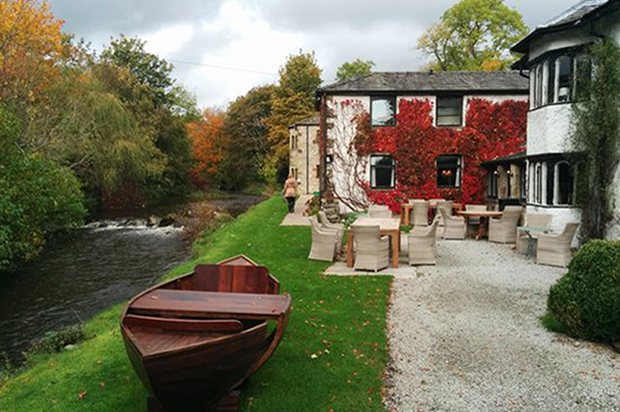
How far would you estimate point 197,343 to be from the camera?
3.98 m

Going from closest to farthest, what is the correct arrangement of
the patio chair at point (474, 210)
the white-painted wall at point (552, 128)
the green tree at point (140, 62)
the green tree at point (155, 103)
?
1. the white-painted wall at point (552, 128)
2. the patio chair at point (474, 210)
3. the green tree at point (155, 103)
4. the green tree at point (140, 62)

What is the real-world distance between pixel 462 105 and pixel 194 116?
47.0m

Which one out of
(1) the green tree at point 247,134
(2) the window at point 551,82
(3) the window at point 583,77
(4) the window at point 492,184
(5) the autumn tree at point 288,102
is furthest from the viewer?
(1) the green tree at point 247,134

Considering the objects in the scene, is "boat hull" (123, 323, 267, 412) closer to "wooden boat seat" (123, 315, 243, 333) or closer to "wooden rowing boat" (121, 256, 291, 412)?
"wooden rowing boat" (121, 256, 291, 412)

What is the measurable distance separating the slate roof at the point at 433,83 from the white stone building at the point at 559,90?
645cm

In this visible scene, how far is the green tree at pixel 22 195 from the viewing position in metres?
12.2

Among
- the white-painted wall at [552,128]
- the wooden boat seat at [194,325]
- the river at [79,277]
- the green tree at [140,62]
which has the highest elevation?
the green tree at [140,62]

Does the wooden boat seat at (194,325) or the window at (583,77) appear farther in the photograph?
the window at (583,77)

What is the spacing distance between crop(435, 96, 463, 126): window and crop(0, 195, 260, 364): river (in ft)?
40.9

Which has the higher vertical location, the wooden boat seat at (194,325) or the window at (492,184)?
the window at (492,184)

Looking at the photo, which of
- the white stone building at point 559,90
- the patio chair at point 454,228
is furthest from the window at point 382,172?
the white stone building at point 559,90

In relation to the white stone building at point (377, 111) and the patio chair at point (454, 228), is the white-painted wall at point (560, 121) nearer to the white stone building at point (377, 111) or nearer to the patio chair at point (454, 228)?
the patio chair at point (454, 228)

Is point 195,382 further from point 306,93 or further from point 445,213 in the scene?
point 306,93

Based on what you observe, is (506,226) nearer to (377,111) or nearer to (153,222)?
(377,111)
